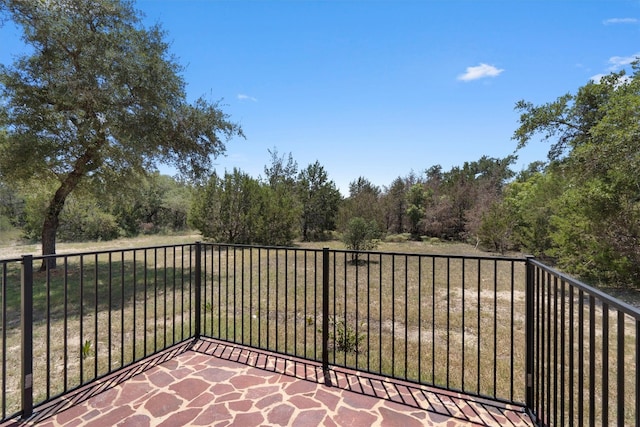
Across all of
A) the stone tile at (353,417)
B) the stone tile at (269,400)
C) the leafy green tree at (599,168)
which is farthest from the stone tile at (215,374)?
the leafy green tree at (599,168)

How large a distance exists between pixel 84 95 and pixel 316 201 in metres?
12.7

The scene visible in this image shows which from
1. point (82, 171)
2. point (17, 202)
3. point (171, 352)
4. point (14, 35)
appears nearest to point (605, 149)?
point (171, 352)

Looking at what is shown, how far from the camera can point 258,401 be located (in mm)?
2102

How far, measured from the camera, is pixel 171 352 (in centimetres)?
287

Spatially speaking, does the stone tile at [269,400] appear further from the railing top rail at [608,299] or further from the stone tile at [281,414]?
the railing top rail at [608,299]

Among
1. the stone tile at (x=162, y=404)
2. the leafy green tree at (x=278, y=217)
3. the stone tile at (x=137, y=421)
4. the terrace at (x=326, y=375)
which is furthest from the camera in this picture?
the leafy green tree at (x=278, y=217)

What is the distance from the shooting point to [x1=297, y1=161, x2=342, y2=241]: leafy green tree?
18.1 meters

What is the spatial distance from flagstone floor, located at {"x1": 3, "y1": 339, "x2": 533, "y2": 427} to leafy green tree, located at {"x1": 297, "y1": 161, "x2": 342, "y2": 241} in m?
15.2

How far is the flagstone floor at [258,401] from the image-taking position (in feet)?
6.24

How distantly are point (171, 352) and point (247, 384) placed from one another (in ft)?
3.31

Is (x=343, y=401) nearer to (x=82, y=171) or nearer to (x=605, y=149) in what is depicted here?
(x=605, y=149)

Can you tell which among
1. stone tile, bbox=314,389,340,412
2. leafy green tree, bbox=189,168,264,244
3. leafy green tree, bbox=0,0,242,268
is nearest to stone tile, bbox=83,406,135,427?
stone tile, bbox=314,389,340,412

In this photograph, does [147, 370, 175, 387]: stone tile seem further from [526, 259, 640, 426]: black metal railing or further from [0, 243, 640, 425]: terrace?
[526, 259, 640, 426]: black metal railing

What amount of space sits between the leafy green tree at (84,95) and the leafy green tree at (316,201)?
10630 mm
